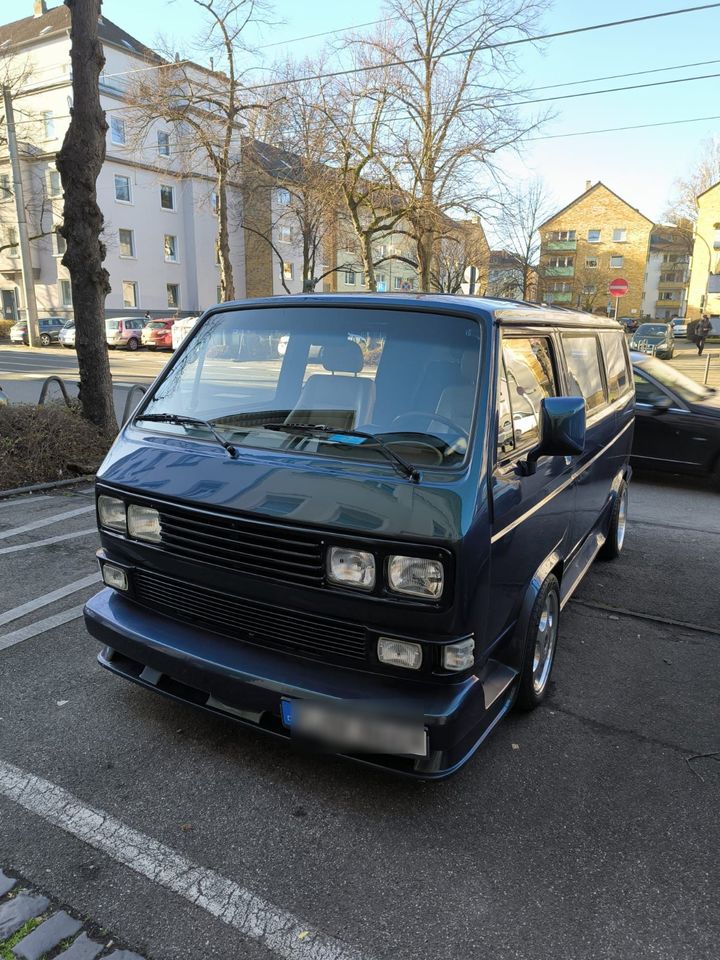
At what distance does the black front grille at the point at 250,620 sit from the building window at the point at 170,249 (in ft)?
148

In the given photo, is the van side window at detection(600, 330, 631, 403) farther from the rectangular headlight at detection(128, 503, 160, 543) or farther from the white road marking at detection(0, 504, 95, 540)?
the white road marking at detection(0, 504, 95, 540)

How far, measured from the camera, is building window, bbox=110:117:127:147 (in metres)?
39.0

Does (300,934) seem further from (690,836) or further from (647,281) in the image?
(647,281)

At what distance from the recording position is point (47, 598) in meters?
4.47

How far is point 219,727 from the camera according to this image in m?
3.13

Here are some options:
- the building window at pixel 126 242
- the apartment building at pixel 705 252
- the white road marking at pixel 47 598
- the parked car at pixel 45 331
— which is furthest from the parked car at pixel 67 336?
the apartment building at pixel 705 252

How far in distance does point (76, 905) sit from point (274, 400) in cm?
213

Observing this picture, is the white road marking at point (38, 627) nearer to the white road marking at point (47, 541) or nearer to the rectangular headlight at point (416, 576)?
the white road marking at point (47, 541)

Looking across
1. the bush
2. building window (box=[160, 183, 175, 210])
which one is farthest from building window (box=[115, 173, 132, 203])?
the bush

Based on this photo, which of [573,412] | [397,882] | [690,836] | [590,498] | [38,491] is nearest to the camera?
[397,882]

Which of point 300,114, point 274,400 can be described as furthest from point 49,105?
point 274,400

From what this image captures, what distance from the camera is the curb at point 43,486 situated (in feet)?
22.5

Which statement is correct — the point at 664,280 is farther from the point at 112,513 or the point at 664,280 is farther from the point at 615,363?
the point at 112,513

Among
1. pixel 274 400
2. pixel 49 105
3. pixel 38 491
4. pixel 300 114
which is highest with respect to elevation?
pixel 49 105
